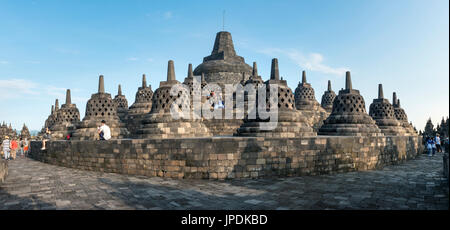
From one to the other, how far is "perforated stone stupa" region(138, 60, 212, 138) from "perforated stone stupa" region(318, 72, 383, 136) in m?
6.31

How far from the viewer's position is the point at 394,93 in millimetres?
19672

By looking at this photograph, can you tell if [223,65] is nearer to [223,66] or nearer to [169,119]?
[223,66]

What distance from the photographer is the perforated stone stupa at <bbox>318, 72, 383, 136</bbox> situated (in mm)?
10805

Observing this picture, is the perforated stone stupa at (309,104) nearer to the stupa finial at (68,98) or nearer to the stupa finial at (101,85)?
the stupa finial at (101,85)

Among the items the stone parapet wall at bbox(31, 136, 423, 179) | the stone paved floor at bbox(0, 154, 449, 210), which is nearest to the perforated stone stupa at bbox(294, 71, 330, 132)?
the stone parapet wall at bbox(31, 136, 423, 179)

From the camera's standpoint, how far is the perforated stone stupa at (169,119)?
30.5 ft

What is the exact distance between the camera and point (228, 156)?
7141 millimetres

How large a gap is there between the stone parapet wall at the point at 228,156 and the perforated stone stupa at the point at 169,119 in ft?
4.86

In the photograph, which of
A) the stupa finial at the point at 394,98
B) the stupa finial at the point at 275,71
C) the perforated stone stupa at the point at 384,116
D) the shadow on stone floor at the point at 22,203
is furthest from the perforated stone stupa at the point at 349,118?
the shadow on stone floor at the point at 22,203

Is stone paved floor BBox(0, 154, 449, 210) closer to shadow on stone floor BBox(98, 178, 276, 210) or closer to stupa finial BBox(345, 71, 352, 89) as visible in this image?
shadow on stone floor BBox(98, 178, 276, 210)

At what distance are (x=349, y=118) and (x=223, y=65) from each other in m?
16.2
